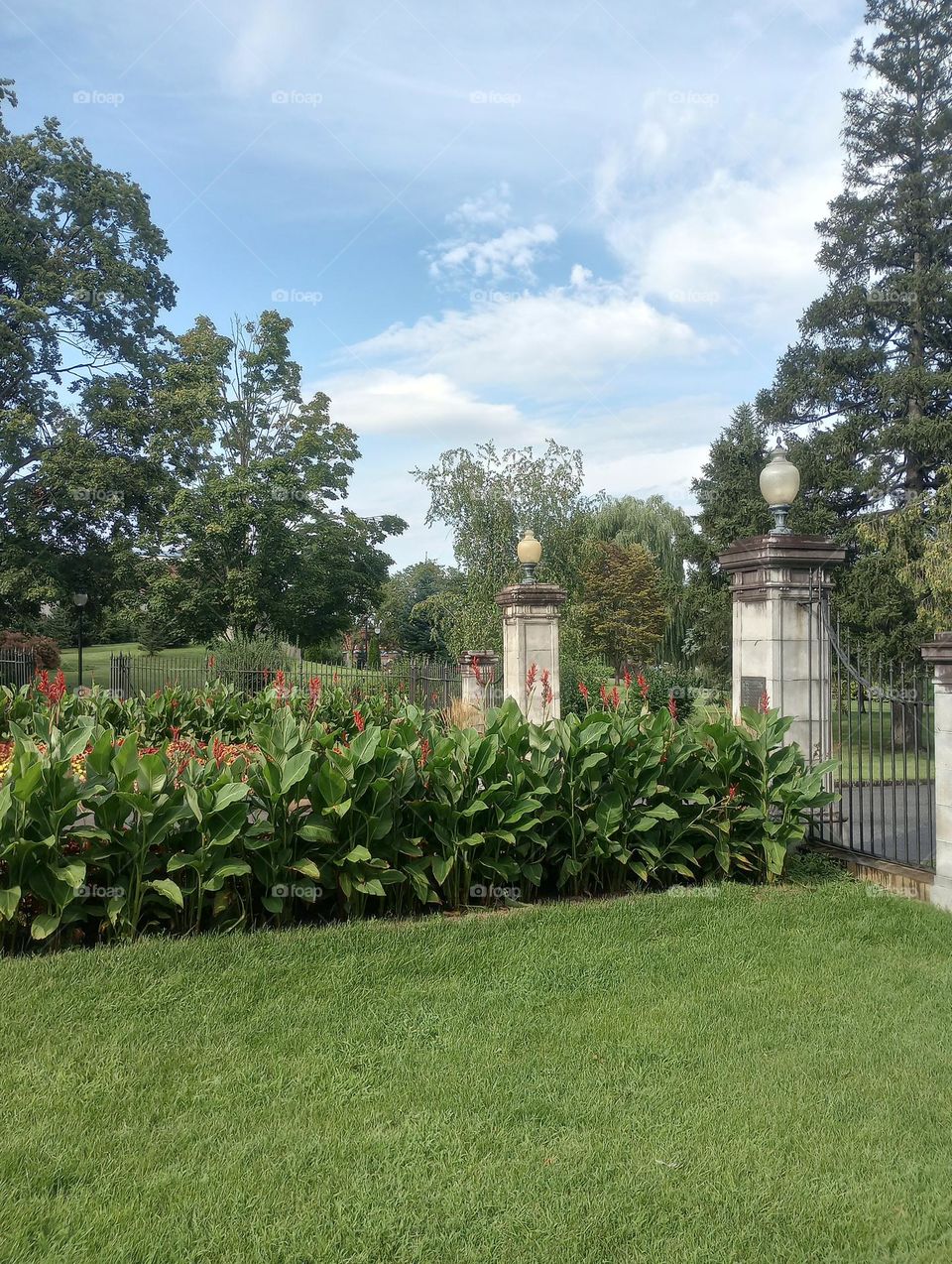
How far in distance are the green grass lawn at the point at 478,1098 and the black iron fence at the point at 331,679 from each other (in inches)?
235

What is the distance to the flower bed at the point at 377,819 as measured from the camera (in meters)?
4.15

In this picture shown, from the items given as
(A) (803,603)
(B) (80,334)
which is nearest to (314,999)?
(A) (803,603)

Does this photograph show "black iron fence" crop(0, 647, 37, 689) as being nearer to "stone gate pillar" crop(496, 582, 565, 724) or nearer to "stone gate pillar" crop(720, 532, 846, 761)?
"stone gate pillar" crop(496, 582, 565, 724)

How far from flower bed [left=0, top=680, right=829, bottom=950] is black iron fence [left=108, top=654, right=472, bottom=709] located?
4.92 meters

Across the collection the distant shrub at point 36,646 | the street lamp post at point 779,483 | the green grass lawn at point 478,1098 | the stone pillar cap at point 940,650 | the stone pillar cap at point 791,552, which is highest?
the street lamp post at point 779,483

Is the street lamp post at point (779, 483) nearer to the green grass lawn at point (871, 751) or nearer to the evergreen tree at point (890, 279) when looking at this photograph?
the green grass lawn at point (871, 751)

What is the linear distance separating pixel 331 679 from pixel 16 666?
27.7ft

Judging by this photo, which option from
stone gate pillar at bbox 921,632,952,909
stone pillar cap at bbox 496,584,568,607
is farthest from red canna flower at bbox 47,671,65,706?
stone gate pillar at bbox 921,632,952,909

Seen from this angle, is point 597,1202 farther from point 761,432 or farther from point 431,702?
point 761,432

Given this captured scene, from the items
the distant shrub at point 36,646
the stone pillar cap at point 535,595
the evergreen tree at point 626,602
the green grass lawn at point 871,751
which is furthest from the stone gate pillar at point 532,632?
the evergreen tree at point 626,602

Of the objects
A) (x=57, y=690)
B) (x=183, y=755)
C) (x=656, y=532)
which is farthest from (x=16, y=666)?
(x=656, y=532)

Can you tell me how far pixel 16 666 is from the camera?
18.1m

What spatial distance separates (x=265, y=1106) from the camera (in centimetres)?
282

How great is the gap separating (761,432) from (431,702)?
13170 mm
